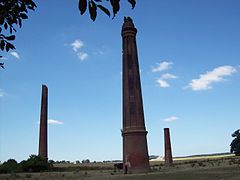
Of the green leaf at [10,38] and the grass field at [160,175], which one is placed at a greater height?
the green leaf at [10,38]

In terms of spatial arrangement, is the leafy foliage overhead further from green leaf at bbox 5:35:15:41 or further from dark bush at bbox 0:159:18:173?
dark bush at bbox 0:159:18:173

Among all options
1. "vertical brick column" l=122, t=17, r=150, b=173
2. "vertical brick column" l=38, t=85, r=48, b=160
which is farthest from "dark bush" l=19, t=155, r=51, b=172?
"vertical brick column" l=122, t=17, r=150, b=173

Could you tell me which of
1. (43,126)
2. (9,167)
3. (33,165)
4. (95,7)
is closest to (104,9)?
(95,7)

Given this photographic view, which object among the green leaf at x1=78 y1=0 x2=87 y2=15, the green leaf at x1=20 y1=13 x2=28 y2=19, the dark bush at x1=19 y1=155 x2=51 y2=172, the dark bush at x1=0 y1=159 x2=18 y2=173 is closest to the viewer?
the green leaf at x1=78 y1=0 x2=87 y2=15

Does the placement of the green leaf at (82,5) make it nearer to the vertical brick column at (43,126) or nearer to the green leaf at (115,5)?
the green leaf at (115,5)

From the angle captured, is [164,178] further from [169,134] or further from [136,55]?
[169,134]

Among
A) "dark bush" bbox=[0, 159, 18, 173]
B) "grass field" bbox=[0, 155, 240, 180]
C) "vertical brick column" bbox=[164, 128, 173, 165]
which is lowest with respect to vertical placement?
"grass field" bbox=[0, 155, 240, 180]

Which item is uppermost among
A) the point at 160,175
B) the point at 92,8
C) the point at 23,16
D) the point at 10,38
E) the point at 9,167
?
the point at 23,16

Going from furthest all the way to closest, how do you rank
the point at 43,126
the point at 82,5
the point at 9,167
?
the point at 43,126 < the point at 9,167 < the point at 82,5

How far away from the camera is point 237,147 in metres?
53.2

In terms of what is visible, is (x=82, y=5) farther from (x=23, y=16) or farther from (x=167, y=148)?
(x=167, y=148)

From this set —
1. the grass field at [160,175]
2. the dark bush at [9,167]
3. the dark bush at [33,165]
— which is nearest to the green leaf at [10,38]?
the grass field at [160,175]

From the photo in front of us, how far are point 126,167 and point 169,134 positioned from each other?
39.2ft

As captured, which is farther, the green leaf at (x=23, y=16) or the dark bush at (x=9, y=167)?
the dark bush at (x=9, y=167)
